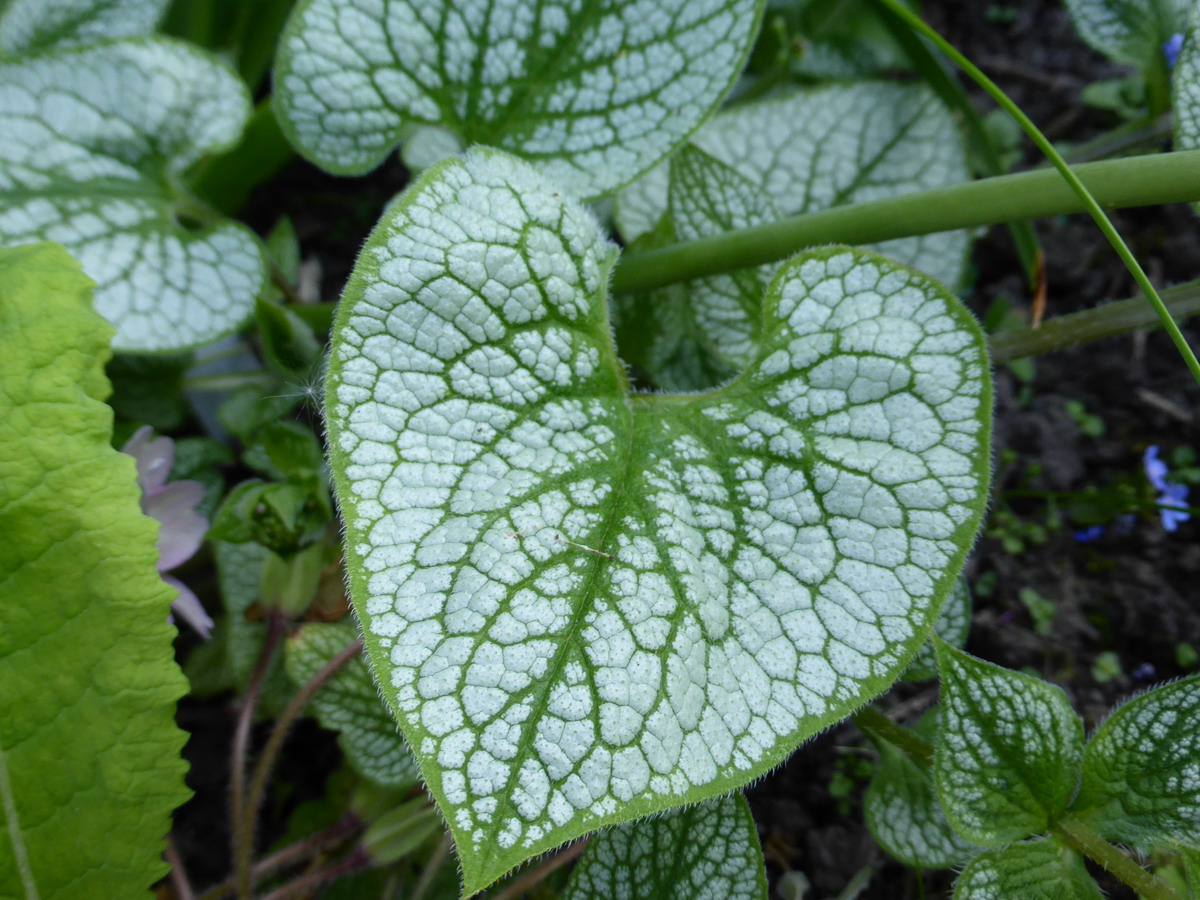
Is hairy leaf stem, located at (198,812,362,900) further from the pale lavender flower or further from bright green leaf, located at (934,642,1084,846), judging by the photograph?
bright green leaf, located at (934,642,1084,846)

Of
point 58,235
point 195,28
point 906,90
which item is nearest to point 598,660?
point 58,235

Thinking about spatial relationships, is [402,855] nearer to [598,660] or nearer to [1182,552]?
[598,660]

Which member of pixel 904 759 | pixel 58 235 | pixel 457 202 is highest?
pixel 457 202

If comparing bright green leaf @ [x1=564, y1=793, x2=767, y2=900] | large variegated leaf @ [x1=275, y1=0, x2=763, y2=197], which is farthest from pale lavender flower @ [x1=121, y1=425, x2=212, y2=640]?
bright green leaf @ [x1=564, y1=793, x2=767, y2=900]

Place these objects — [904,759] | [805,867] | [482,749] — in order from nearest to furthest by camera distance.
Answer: [482,749] < [904,759] < [805,867]

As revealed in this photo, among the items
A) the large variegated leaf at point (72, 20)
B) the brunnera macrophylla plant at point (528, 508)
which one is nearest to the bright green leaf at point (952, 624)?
the brunnera macrophylla plant at point (528, 508)

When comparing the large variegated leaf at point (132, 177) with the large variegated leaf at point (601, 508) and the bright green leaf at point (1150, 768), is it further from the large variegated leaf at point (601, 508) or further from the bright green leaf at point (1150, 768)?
the bright green leaf at point (1150, 768)
